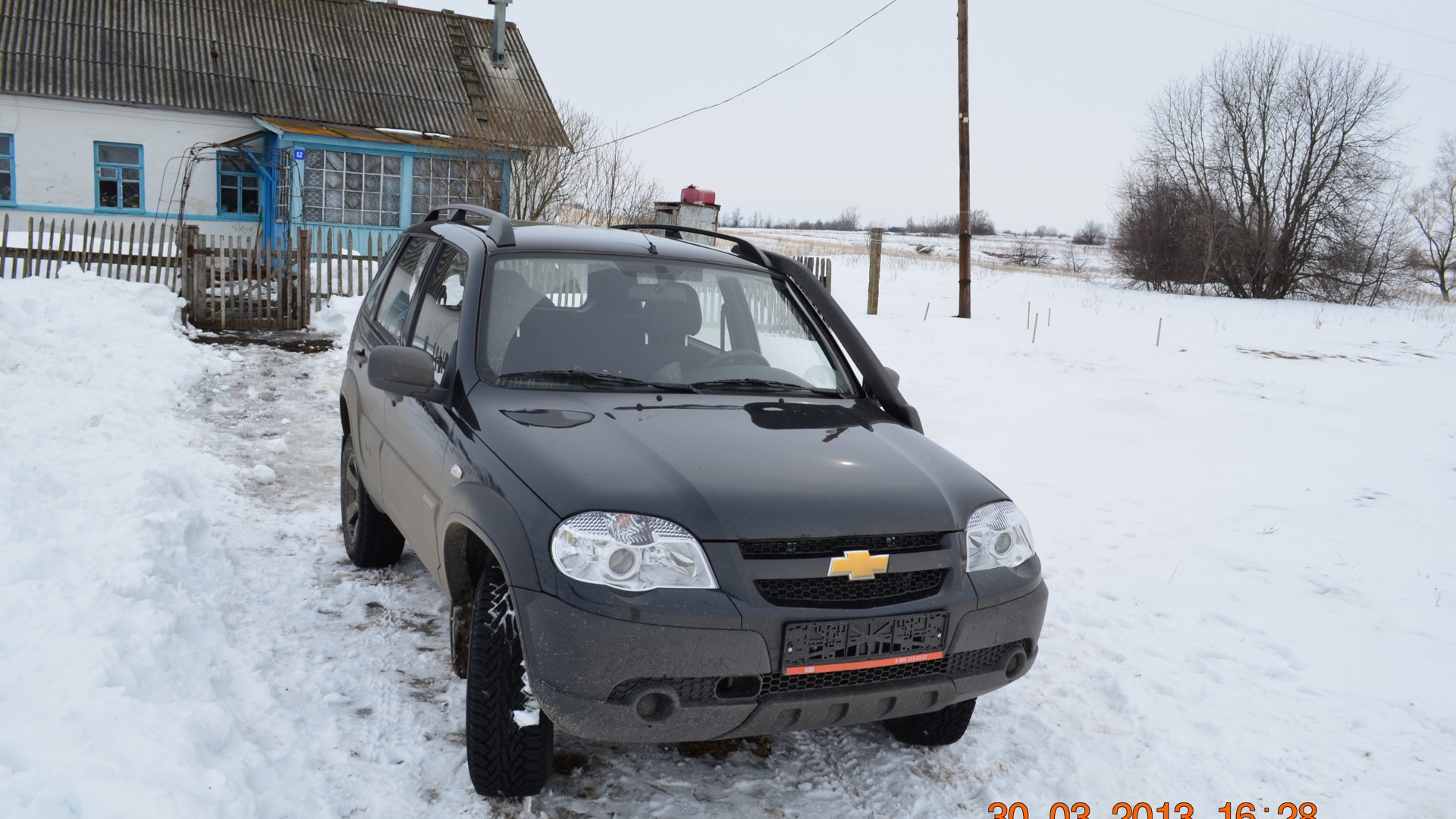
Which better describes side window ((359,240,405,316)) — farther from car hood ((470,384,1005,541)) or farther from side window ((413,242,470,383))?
car hood ((470,384,1005,541))

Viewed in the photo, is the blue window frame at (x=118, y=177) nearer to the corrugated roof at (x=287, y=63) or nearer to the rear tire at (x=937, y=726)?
the corrugated roof at (x=287, y=63)

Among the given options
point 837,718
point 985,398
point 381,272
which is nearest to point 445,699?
point 837,718

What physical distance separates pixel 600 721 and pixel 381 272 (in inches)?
128

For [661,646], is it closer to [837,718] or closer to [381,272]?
[837,718]

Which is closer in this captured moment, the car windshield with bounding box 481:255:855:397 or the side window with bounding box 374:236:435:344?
the car windshield with bounding box 481:255:855:397

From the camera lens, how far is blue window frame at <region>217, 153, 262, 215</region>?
2414cm

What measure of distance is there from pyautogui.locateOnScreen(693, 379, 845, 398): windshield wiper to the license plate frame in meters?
1.22

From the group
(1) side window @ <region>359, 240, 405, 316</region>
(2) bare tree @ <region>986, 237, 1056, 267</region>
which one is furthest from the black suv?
(2) bare tree @ <region>986, 237, 1056, 267</region>

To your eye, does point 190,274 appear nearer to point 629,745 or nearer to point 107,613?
point 107,613

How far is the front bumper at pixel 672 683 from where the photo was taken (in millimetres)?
2488

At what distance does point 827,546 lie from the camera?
2.66 m

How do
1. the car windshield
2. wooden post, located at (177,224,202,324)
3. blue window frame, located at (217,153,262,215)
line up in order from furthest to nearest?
blue window frame, located at (217,153,262,215)
wooden post, located at (177,224,202,324)
the car windshield

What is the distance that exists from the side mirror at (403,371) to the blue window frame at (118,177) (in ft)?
80.8

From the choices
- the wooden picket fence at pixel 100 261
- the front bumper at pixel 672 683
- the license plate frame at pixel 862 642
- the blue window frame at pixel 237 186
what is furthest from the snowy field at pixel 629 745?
the blue window frame at pixel 237 186
